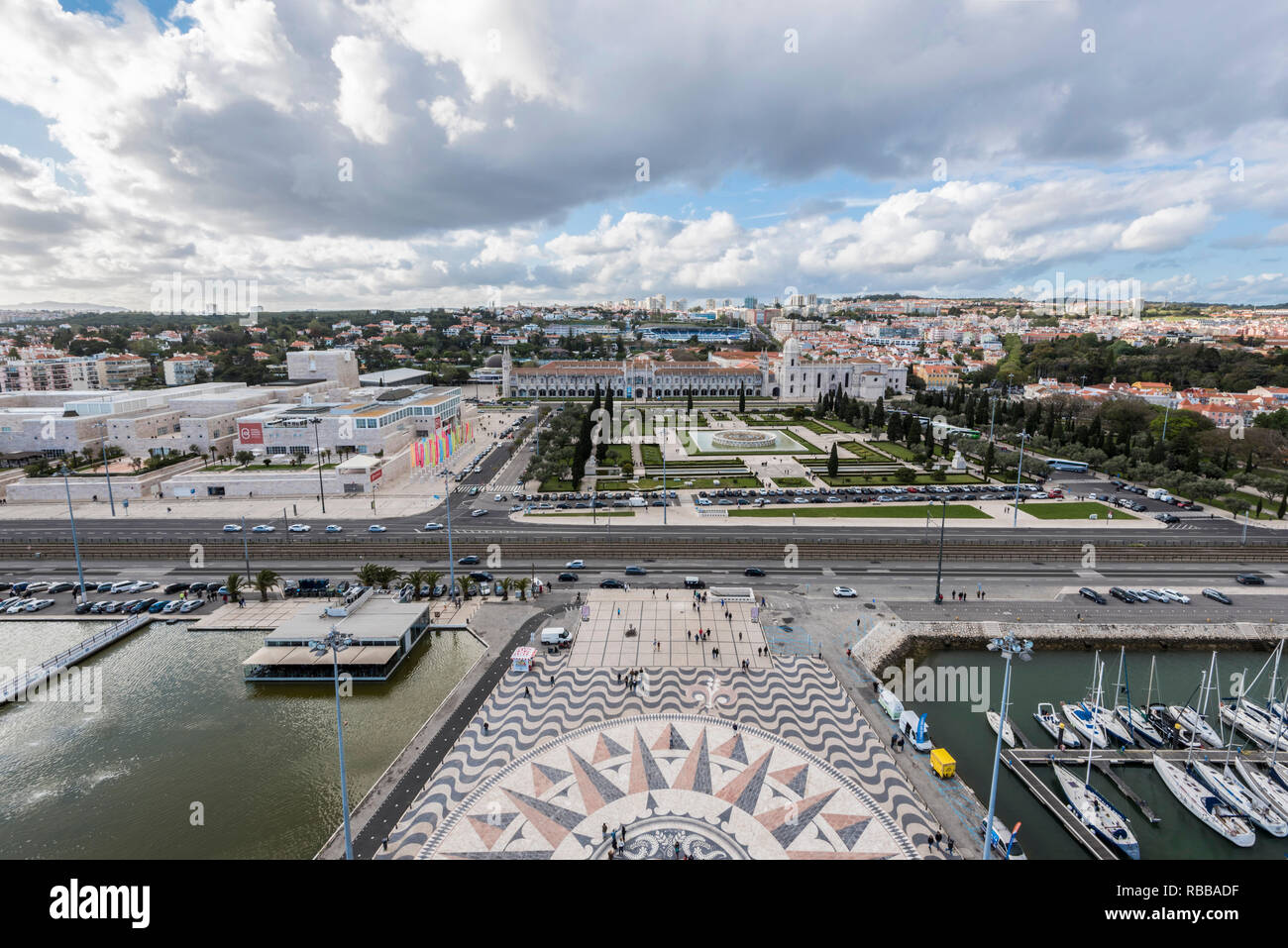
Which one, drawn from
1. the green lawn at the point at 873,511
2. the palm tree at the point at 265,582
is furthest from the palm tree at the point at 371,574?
the green lawn at the point at 873,511

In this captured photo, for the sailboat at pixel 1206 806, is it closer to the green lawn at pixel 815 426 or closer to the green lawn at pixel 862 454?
the green lawn at pixel 862 454

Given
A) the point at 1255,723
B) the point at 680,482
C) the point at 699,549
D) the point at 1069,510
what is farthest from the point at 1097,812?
the point at 680,482

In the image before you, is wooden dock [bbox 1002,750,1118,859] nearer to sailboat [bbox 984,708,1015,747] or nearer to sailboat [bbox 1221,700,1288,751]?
sailboat [bbox 984,708,1015,747]

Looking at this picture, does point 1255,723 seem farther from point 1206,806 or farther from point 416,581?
point 416,581

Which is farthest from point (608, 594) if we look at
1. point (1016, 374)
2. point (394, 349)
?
point (394, 349)
